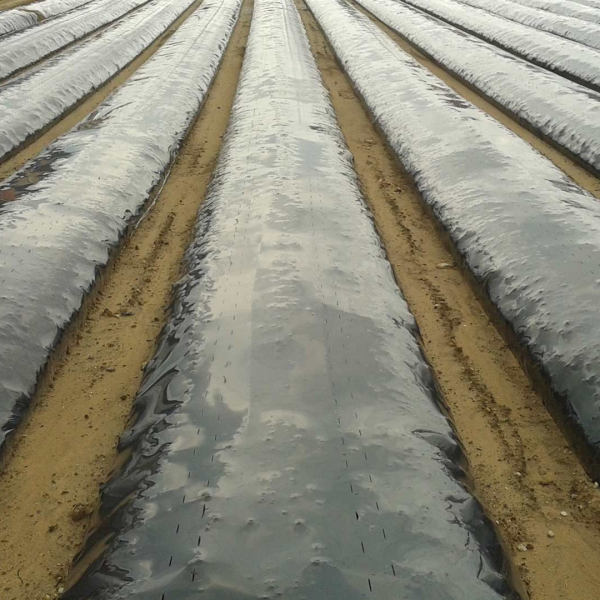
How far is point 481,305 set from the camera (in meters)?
4.70

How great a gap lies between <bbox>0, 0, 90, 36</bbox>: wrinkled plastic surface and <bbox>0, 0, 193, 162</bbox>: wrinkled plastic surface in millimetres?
3204

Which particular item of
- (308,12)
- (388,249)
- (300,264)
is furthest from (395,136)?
(308,12)

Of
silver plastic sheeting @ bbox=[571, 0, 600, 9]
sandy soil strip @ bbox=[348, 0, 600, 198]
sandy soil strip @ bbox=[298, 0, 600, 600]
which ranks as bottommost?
sandy soil strip @ bbox=[298, 0, 600, 600]

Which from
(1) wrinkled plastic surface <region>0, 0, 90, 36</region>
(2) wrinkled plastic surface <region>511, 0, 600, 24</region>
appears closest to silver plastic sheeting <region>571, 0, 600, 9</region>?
(2) wrinkled plastic surface <region>511, 0, 600, 24</region>

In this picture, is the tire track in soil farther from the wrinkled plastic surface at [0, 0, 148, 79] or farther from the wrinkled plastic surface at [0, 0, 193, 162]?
the wrinkled plastic surface at [0, 0, 148, 79]

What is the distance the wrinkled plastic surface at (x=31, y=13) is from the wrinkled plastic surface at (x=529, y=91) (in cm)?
1072

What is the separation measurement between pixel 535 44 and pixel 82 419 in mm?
11715

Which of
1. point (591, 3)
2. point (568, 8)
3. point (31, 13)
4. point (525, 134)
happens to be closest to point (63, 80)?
point (525, 134)

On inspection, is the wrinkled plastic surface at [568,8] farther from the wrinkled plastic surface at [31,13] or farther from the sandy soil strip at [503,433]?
the wrinkled plastic surface at [31,13]

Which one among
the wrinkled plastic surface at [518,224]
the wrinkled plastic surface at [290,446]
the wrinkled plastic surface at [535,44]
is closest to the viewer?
the wrinkled plastic surface at [290,446]

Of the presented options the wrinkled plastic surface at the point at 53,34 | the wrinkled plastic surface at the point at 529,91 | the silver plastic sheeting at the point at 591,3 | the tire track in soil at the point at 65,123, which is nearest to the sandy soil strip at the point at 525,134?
the wrinkled plastic surface at the point at 529,91

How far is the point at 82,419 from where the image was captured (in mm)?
3699

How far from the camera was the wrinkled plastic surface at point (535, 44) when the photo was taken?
33.3ft

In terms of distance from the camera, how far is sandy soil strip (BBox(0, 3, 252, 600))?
2916mm
